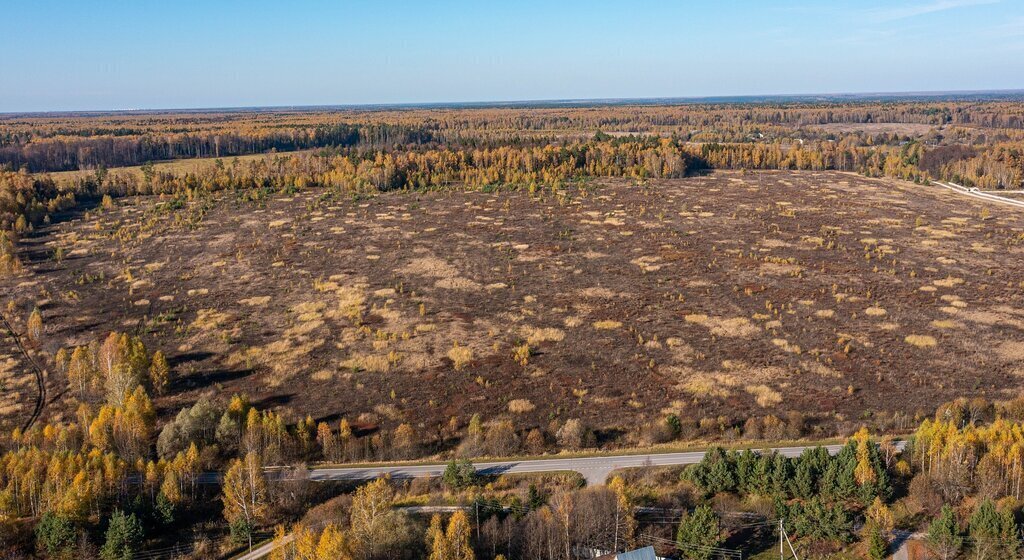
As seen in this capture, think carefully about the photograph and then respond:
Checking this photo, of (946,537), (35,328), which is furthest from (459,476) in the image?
(35,328)

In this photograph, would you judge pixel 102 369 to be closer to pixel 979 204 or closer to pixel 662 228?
pixel 662 228

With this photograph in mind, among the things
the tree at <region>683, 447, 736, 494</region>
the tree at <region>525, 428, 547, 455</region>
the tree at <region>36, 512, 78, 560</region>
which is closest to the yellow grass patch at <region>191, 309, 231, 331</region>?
the tree at <region>36, 512, 78, 560</region>

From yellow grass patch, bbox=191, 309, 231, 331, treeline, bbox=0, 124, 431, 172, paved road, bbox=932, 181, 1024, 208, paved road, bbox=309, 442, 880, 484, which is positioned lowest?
paved road, bbox=309, 442, 880, 484

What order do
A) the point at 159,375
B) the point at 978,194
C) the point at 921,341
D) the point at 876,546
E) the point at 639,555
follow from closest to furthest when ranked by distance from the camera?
1. the point at 639,555
2. the point at 876,546
3. the point at 159,375
4. the point at 921,341
5. the point at 978,194

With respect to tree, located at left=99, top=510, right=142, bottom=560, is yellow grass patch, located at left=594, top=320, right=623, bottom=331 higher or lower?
higher

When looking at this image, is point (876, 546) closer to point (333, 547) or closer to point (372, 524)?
point (372, 524)

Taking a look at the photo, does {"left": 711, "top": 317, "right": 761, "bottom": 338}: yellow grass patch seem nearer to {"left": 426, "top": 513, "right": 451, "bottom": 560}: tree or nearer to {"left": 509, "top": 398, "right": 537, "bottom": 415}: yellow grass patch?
{"left": 509, "top": 398, "right": 537, "bottom": 415}: yellow grass patch

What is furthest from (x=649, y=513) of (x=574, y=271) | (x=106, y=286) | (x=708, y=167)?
(x=708, y=167)
